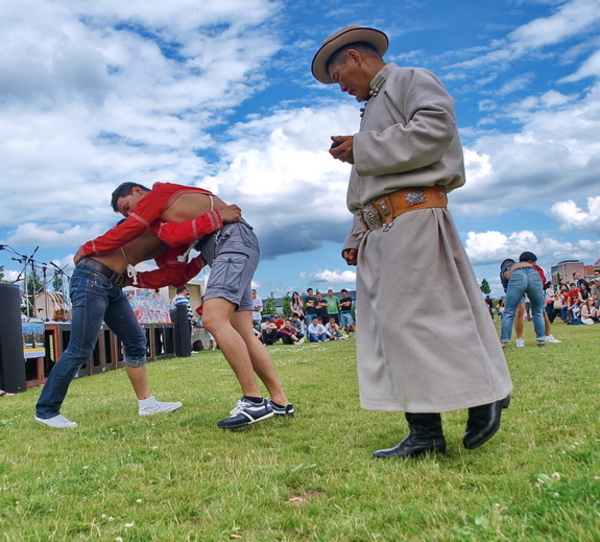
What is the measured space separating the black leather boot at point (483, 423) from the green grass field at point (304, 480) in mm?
77

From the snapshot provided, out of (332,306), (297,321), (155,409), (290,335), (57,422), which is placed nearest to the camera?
(57,422)

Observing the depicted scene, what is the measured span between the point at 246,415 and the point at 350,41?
2.57m

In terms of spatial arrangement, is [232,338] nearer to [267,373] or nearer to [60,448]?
[267,373]

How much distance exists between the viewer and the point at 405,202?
9.61 feet

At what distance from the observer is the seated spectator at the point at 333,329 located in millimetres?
20719

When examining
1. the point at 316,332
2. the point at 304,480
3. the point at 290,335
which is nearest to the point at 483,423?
the point at 304,480

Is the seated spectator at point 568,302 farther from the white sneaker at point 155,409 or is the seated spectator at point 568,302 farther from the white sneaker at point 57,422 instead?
the white sneaker at point 57,422

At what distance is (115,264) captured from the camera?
4.66 meters

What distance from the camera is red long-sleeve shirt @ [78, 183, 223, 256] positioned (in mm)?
4094

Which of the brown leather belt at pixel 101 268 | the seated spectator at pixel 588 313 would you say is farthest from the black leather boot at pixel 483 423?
the seated spectator at pixel 588 313

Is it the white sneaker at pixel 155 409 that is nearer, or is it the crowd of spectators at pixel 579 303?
the white sneaker at pixel 155 409

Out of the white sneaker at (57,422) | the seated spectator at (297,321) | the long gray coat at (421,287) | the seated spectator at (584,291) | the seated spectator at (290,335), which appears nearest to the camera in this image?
the long gray coat at (421,287)

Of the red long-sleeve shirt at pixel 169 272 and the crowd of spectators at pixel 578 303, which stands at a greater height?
the red long-sleeve shirt at pixel 169 272

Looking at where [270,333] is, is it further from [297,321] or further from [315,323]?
[315,323]
